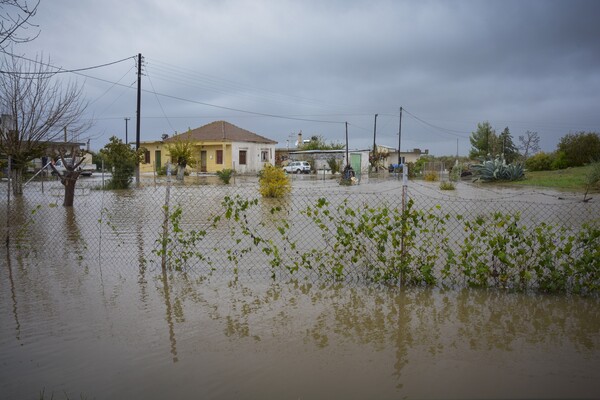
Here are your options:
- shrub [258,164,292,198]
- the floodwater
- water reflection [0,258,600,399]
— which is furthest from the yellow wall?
water reflection [0,258,600,399]

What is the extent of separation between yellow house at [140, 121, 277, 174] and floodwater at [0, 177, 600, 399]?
37505 mm

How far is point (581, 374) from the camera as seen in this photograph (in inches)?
158

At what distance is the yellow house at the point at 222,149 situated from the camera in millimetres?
45750

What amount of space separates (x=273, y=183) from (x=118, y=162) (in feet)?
33.2

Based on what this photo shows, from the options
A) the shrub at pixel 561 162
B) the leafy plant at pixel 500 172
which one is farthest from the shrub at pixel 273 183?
A: the shrub at pixel 561 162

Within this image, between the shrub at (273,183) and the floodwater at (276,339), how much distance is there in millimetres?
12661

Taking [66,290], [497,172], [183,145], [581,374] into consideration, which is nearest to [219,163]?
[183,145]

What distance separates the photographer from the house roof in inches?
1837

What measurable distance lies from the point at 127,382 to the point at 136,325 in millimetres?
1257

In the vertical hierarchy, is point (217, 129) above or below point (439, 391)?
above

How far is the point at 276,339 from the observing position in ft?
15.6

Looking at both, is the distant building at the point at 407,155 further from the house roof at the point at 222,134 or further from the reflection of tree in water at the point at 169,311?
the reflection of tree in water at the point at 169,311

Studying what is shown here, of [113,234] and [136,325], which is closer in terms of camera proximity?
[136,325]

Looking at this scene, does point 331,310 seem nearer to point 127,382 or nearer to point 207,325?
point 207,325
